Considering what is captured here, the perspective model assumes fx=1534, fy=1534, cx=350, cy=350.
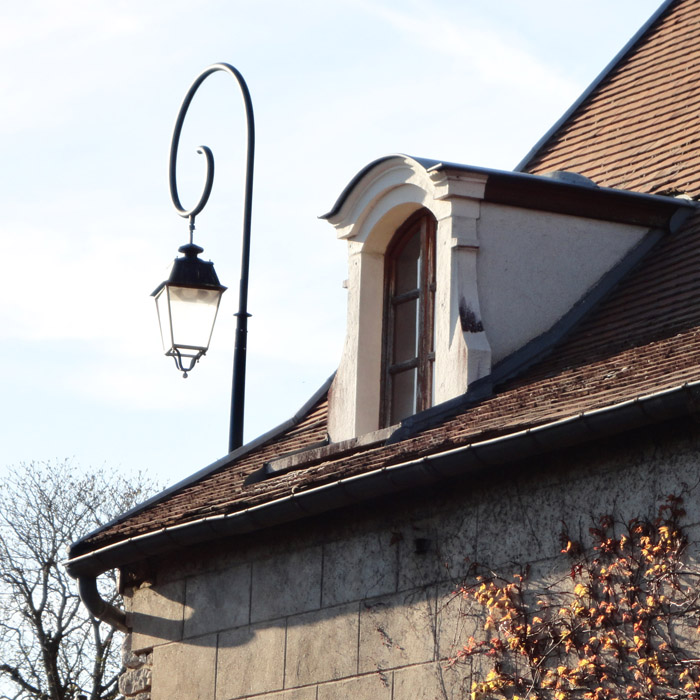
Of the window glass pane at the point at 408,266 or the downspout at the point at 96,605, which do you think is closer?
the window glass pane at the point at 408,266

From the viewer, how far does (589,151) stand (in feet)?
33.3

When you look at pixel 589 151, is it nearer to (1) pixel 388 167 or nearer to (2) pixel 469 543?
(1) pixel 388 167

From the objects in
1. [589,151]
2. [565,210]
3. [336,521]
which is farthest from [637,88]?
[336,521]

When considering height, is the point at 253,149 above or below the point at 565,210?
above

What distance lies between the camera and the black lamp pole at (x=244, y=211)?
941cm

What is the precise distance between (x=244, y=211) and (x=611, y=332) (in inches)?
117

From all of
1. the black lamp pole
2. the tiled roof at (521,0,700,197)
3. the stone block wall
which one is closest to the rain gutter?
the stone block wall

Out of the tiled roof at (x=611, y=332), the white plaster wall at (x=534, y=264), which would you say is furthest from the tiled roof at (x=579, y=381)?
the white plaster wall at (x=534, y=264)

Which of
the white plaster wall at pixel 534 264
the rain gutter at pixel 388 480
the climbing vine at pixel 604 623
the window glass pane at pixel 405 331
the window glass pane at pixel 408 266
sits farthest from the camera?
the window glass pane at pixel 408 266

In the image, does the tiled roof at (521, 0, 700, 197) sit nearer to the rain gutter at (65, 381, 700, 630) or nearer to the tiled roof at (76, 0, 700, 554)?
the tiled roof at (76, 0, 700, 554)

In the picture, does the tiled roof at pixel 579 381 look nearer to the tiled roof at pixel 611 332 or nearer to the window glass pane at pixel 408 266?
the tiled roof at pixel 611 332

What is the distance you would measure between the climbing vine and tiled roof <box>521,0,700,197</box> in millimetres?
3214

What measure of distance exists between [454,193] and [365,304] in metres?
1.01

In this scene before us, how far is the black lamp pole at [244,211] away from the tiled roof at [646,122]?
2026 millimetres
